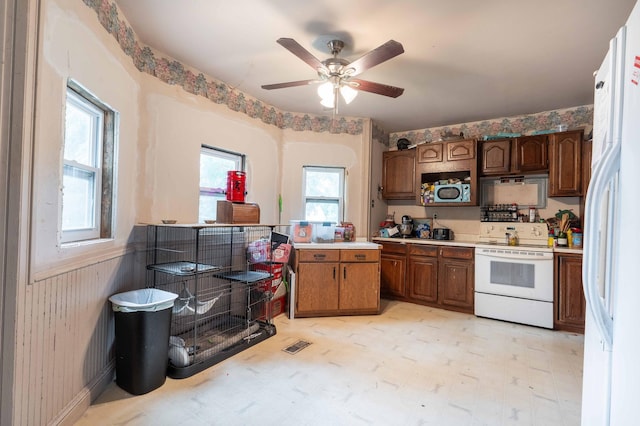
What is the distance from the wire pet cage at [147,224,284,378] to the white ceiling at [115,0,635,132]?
1495 millimetres

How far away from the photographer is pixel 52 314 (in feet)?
4.99

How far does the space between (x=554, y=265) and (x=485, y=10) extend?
2716 mm

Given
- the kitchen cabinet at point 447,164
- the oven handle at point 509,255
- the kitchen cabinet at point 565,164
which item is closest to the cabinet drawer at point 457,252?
the oven handle at point 509,255

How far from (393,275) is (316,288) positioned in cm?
131

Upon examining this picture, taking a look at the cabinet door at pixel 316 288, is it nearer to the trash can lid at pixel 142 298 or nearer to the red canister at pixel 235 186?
the red canister at pixel 235 186

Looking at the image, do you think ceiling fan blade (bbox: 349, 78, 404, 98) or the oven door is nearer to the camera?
ceiling fan blade (bbox: 349, 78, 404, 98)

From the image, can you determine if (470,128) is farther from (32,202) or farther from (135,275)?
(32,202)

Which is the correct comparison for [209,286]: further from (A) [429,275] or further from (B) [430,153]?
(B) [430,153]

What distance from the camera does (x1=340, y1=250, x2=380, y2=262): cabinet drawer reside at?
3.60m

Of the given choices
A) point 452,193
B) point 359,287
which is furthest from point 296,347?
point 452,193

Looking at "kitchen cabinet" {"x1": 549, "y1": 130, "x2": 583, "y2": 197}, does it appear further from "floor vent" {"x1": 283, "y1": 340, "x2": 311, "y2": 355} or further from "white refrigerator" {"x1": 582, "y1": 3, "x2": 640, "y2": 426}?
"floor vent" {"x1": 283, "y1": 340, "x2": 311, "y2": 355}

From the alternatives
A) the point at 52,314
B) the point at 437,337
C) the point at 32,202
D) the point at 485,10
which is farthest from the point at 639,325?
the point at 437,337

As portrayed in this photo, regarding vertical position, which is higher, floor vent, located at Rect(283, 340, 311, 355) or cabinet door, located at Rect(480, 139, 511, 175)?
cabinet door, located at Rect(480, 139, 511, 175)

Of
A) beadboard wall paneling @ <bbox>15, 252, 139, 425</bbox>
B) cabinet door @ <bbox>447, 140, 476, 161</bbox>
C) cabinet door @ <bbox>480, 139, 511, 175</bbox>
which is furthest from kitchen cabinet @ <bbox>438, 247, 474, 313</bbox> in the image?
beadboard wall paneling @ <bbox>15, 252, 139, 425</bbox>
